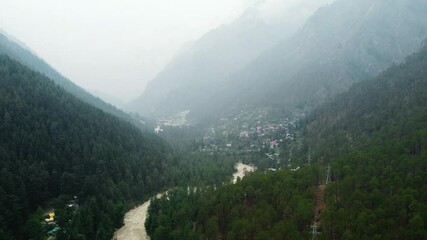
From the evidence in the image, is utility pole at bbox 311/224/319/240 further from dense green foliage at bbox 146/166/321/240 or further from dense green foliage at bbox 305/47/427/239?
dense green foliage at bbox 305/47/427/239

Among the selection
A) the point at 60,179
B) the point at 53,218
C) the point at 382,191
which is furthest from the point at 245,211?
the point at 60,179

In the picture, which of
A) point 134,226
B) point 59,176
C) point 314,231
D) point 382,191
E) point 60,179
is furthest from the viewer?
point 59,176

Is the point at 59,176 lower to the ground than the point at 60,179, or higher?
higher

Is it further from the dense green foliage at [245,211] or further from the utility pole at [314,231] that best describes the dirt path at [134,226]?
the utility pole at [314,231]

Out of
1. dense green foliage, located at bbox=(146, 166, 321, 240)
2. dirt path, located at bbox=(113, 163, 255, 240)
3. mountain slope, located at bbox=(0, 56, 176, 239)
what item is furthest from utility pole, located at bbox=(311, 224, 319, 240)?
mountain slope, located at bbox=(0, 56, 176, 239)

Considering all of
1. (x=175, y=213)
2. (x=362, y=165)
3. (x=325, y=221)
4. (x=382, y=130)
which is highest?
(x=382, y=130)

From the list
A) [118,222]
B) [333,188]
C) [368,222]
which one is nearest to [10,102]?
[118,222]

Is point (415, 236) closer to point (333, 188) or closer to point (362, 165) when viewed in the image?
point (333, 188)

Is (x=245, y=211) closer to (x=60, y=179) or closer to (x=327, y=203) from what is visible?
(x=327, y=203)
